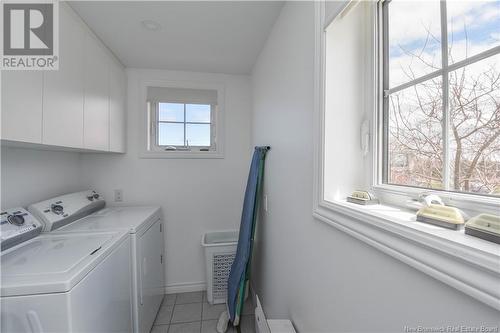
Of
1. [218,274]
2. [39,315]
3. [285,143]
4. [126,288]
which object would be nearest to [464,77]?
[285,143]

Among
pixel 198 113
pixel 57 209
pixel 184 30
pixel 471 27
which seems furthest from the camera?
pixel 198 113

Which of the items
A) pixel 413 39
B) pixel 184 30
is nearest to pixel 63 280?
pixel 413 39

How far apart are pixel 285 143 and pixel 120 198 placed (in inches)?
72.8

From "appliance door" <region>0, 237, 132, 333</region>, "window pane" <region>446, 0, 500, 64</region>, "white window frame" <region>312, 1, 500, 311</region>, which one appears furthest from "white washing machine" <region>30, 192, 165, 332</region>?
"window pane" <region>446, 0, 500, 64</region>

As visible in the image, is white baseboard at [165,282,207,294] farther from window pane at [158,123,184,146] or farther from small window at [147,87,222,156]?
window pane at [158,123,184,146]

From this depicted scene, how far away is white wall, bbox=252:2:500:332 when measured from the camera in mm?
510

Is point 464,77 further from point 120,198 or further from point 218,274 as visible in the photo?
point 120,198

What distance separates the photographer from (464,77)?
0.60 m

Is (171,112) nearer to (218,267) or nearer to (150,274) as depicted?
(150,274)

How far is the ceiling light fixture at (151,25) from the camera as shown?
1.50 m

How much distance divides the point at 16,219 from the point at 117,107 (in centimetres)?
121

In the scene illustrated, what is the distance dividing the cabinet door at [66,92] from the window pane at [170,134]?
36.5 inches

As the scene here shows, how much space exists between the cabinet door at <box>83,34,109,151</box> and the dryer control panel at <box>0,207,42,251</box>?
541 mm

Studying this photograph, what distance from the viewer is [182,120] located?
7.84 ft
